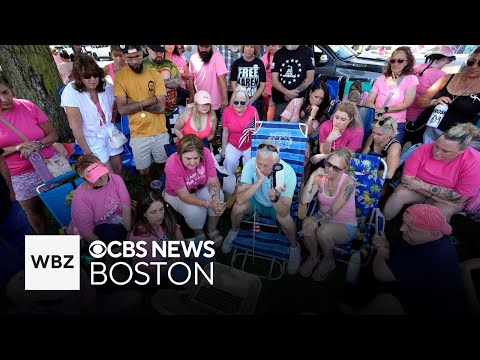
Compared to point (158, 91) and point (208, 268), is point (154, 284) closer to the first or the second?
point (208, 268)

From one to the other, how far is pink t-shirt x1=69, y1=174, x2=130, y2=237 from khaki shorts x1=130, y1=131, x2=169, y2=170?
96 centimetres

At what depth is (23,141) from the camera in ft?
8.06

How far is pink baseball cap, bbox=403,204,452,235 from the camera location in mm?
1893

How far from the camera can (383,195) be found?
3.46 m

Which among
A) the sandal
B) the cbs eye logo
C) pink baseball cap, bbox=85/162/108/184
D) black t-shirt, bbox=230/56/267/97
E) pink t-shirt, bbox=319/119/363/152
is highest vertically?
black t-shirt, bbox=230/56/267/97

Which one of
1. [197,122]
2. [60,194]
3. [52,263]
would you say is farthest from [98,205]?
[197,122]

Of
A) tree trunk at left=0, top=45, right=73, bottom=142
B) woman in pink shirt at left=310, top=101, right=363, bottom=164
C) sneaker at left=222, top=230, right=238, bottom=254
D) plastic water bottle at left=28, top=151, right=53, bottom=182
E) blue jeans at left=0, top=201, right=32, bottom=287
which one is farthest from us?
tree trunk at left=0, top=45, right=73, bottom=142

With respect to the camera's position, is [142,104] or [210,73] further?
[210,73]

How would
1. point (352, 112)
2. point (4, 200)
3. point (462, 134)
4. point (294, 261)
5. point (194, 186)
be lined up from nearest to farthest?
point (4, 200), point (462, 134), point (294, 261), point (194, 186), point (352, 112)

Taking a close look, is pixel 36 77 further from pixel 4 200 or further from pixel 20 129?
pixel 4 200

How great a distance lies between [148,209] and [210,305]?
911mm

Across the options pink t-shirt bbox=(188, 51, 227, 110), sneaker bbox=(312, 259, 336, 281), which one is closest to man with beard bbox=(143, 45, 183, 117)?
pink t-shirt bbox=(188, 51, 227, 110)

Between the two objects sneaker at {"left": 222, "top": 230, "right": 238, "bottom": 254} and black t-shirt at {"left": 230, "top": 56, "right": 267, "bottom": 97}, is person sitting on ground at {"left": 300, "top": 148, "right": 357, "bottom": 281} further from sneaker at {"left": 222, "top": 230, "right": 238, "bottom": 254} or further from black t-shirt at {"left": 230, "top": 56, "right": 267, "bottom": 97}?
black t-shirt at {"left": 230, "top": 56, "right": 267, "bottom": 97}

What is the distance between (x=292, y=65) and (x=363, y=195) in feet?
7.85
